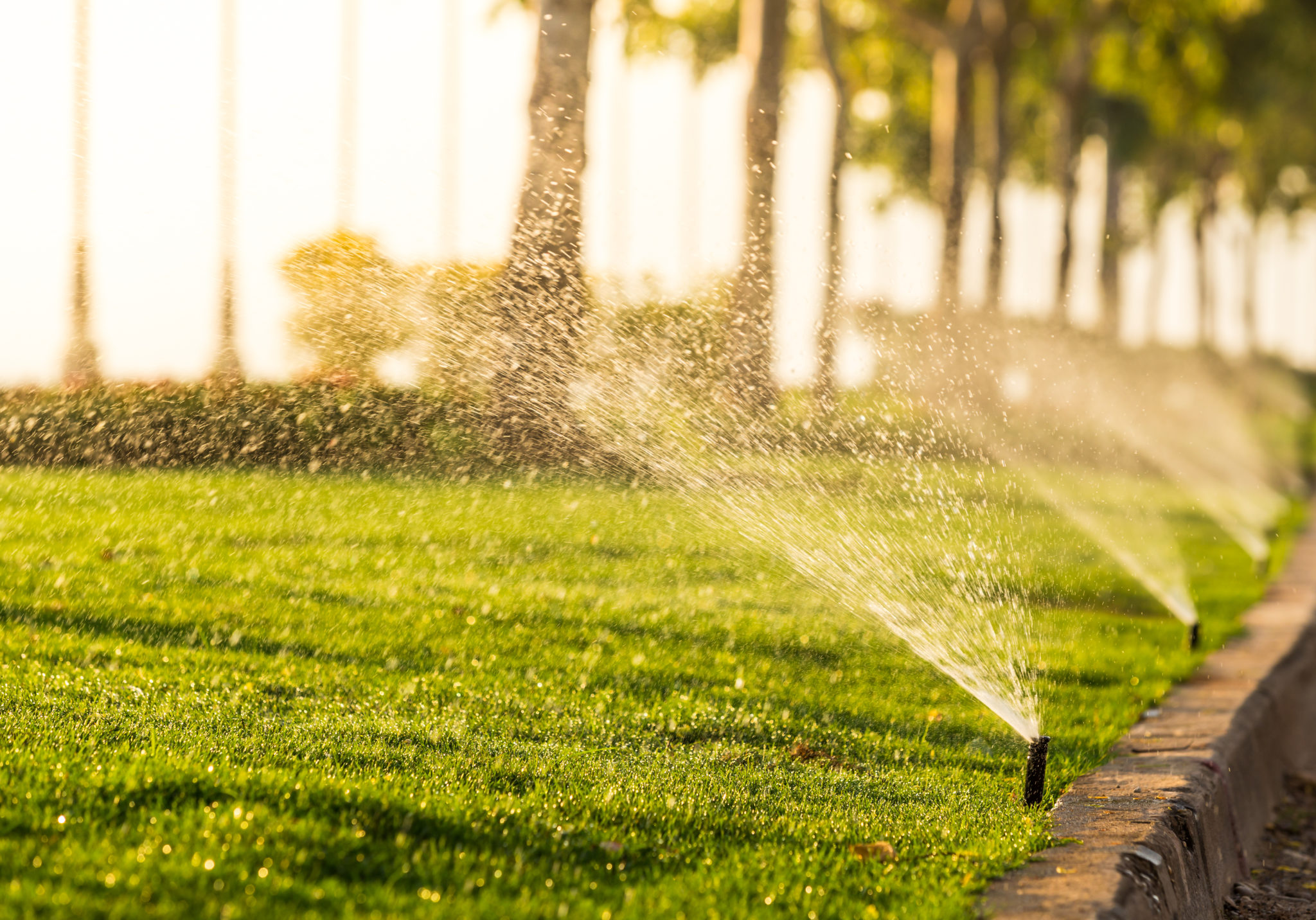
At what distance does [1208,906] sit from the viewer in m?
3.92

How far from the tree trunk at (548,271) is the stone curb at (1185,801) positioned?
166 inches

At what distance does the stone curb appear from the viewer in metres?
3.23

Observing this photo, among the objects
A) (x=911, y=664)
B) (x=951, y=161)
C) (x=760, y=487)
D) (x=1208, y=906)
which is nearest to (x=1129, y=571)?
(x=760, y=487)

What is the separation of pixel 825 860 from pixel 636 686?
178 centimetres

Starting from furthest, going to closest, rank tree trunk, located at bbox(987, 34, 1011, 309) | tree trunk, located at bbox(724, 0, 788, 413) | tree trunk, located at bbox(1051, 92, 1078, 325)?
1. tree trunk, located at bbox(1051, 92, 1078, 325)
2. tree trunk, located at bbox(987, 34, 1011, 309)
3. tree trunk, located at bbox(724, 0, 788, 413)

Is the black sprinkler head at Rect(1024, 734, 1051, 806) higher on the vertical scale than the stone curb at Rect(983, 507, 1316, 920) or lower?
higher

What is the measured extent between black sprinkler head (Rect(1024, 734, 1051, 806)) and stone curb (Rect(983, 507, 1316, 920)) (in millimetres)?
73

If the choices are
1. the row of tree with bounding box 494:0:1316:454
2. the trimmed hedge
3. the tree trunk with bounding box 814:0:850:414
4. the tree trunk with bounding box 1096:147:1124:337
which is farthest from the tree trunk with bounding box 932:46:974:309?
the trimmed hedge

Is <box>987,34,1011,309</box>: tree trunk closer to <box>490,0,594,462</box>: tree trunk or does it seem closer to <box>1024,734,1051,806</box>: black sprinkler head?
<box>490,0,594,462</box>: tree trunk

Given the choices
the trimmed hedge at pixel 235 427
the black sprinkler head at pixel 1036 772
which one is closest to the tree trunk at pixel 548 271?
the trimmed hedge at pixel 235 427

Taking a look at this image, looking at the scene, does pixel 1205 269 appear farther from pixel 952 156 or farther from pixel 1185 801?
pixel 1185 801

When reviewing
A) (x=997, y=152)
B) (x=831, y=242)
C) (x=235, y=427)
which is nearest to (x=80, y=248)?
(x=235, y=427)

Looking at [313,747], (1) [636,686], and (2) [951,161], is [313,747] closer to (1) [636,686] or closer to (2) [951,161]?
(1) [636,686]

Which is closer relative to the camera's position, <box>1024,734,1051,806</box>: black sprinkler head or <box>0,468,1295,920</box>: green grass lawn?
<box>0,468,1295,920</box>: green grass lawn
